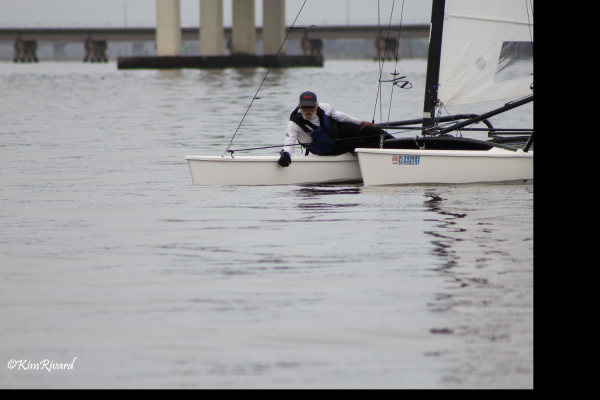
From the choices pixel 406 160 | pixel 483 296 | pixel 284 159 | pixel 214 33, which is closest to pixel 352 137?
pixel 406 160

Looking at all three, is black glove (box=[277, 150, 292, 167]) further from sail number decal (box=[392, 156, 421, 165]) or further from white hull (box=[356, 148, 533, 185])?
sail number decal (box=[392, 156, 421, 165])

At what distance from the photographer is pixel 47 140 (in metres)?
19.5

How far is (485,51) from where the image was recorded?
13305 mm

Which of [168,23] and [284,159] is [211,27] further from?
[284,159]

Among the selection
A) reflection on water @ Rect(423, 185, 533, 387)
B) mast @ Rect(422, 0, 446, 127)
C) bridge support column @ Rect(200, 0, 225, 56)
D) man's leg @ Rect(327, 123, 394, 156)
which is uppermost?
bridge support column @ Rect(200, 0, 225, 56)

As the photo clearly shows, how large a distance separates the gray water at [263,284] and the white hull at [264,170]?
0.17 metres

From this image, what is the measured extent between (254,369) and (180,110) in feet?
85.9

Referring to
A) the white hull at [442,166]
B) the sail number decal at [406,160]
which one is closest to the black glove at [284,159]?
the white hull at [442,166]

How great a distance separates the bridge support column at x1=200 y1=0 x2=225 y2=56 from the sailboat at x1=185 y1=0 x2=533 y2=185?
215 ft

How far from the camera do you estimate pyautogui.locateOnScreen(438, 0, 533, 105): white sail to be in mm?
12984

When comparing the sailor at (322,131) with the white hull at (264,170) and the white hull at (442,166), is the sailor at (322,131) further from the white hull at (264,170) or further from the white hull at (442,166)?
the white hull at (442,166)

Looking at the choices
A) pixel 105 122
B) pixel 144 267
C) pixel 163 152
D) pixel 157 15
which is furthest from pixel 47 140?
pixel 157 15

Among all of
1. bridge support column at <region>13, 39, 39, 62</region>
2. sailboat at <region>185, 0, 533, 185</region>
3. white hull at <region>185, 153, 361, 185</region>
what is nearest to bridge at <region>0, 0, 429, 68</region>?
bridge support column at <region>13, 39, 39, 62</region>
